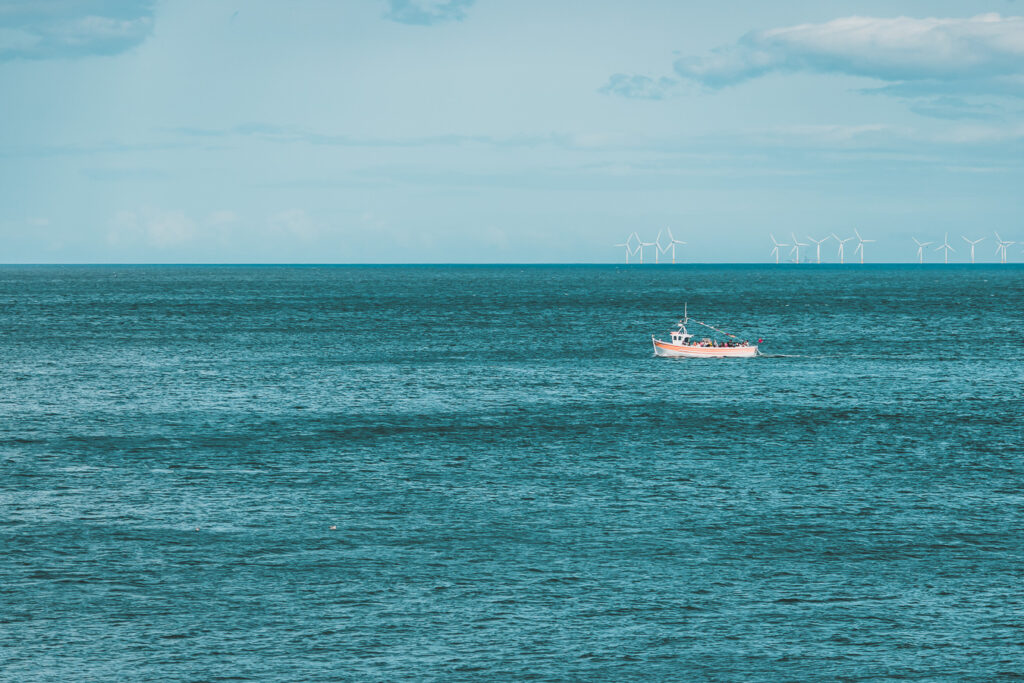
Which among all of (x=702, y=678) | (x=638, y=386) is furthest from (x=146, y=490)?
(x=638, y=386)

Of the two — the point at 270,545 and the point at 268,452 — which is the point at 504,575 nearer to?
the point at 270,545

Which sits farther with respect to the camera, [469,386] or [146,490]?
[469,386]

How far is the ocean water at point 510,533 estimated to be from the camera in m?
47.8

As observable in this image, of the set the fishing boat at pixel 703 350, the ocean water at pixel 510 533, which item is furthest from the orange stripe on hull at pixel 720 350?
the ocean water at pixel 510 533

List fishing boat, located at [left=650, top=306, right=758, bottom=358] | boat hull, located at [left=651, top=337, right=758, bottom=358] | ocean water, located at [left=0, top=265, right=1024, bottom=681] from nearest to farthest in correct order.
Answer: ocean water, located at [left=0, top=265, right=1024, bottom=681], boat hull, located at [left=651, top=337, right=758, bottom=358], fishing boat, located at [left=650, top=306, right=758, bottom=358]

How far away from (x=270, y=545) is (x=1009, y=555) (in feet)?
121

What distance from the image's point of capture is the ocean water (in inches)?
1884

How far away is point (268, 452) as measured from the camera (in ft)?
286

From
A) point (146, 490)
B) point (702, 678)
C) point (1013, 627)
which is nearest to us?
point (702, 678)

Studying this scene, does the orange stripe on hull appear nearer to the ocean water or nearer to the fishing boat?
the fishing boat

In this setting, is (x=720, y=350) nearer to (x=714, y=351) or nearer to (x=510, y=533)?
(x=714, y=351)

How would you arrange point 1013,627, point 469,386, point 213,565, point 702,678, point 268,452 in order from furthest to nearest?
point 469,386 → point 268,452 → point 213,565 → point 1013,627 → point 702,678

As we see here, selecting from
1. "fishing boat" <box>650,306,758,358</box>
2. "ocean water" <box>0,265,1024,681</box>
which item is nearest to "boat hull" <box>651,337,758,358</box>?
"fishing boat" <box>650,306,758,358</box>

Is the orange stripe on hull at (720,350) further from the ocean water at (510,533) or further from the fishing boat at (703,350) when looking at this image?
the ocean water at (510,533)
